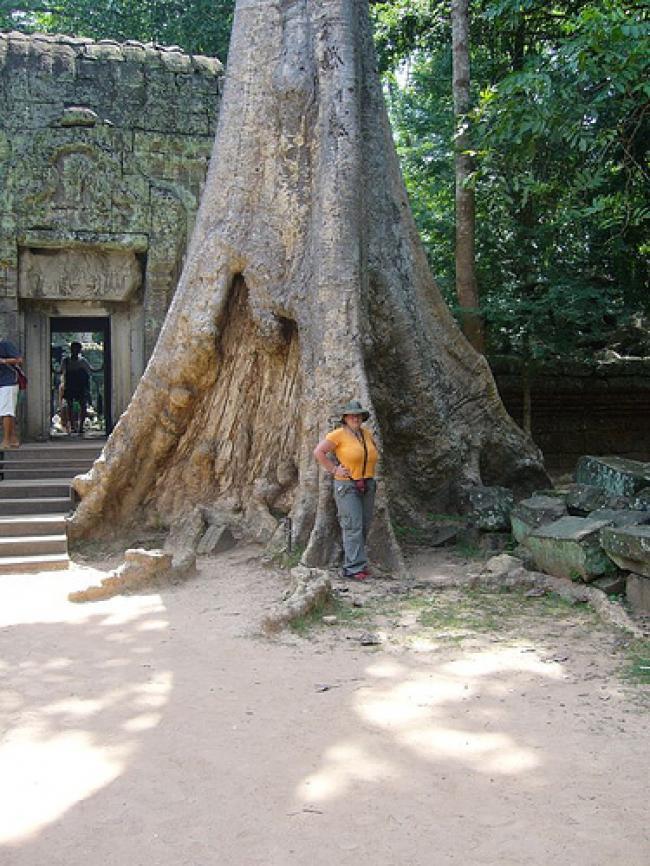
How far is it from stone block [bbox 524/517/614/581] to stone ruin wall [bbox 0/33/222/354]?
5703 millimetres

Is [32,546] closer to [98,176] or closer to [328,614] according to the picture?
[328,614]

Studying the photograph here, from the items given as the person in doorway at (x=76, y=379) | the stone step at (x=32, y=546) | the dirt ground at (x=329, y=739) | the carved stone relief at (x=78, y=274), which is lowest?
the dirt ground at (x=329, y=739)

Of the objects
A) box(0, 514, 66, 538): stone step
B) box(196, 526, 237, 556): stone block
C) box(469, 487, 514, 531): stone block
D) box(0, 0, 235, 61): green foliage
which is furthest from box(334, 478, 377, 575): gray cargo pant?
box(0, 0, 235, 61): green foliage

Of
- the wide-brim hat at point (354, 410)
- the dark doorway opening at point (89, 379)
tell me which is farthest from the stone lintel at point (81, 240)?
the wide-brim hat at point (354, 410)

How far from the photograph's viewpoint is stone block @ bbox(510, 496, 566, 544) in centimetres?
Answer: 568

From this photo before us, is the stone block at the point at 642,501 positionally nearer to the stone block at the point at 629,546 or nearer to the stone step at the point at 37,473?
the stone block at the point at 629,546

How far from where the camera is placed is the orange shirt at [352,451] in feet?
18.1

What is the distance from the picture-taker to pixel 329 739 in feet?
9.88

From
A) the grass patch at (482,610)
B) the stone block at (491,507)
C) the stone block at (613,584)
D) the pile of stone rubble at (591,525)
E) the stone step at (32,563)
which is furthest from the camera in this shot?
the stone step at (32,563)

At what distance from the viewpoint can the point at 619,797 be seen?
8.34 feet

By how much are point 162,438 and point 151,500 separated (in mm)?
554

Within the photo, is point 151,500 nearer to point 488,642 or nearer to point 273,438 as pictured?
point 273,438

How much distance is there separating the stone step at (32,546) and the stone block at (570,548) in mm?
3413

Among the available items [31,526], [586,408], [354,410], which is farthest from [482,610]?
[586,408]
